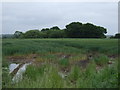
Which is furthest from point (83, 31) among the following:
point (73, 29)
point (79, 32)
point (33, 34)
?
point (33, 34)

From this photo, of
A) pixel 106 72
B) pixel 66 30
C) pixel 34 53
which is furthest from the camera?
pixel 66 30

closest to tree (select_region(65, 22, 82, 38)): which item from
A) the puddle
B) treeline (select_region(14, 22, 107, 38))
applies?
treeline (select_region(14, 22, 107, 38))

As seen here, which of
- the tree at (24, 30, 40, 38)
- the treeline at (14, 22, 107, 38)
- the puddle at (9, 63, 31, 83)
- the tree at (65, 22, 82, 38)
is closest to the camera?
the puddle at (9, 63, 31, 83)

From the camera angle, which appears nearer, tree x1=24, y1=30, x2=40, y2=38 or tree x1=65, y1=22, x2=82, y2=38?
tree x1=65, y1=22, x2=82, y2=38

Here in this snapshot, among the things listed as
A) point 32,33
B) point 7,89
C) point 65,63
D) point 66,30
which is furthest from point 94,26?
point 7,89

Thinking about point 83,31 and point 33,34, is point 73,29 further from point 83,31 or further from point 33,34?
point 33,34

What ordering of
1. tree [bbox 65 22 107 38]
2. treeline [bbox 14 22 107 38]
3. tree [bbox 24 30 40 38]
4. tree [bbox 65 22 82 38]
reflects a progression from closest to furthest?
tree [bbox 65 22 107 38] → treeline [bbox 14 22 107 38] → tree [bbox 65 22 82 38] → tree [bbox 24 30 40 38]

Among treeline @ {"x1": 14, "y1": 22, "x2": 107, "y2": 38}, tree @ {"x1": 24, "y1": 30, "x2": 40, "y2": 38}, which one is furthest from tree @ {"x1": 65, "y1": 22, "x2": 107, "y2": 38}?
tree @ {"x1": 24, "y1": 30, "x2": 40, "y2": 38}

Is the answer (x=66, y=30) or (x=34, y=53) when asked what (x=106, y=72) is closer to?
(x=34, y=53)

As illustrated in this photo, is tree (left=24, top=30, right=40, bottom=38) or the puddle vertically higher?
tree (left=24, top=30, right=40, bottom=38)

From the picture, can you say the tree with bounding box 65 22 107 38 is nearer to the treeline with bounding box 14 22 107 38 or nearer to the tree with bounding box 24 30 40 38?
the treeline with bounding box 14 22 107 38

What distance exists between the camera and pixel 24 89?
3.27 m

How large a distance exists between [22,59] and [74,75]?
517cm

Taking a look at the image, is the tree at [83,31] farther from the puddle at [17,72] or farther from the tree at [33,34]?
the puddle at [17,72]
